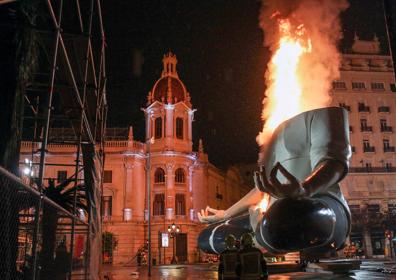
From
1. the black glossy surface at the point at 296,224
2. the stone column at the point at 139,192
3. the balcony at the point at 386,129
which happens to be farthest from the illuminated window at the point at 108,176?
the black glossy surface at the point at 296,224

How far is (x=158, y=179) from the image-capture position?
4631cm

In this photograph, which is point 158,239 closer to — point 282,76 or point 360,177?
point 360,177

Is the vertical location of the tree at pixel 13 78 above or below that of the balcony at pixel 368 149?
below

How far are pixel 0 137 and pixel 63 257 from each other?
16.8ft

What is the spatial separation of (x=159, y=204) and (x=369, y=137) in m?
26.0

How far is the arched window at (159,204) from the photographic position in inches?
1800

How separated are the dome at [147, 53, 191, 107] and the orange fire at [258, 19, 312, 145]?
1355 inches

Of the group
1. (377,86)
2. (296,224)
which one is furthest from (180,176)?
(296,224)

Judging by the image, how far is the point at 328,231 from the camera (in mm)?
7676

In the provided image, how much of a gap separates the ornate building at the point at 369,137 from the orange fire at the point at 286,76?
35.4 meters

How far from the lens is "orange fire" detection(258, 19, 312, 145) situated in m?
13.2

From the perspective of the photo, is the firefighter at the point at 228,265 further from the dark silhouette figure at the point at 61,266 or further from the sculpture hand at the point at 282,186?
the dark silhouette figure at the point at 61,266

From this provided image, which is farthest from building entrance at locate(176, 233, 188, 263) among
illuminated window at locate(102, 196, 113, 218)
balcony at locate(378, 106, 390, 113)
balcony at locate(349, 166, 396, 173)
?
balcony at locate(378, 106, 390, 113)

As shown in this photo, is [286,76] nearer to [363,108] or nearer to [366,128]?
[366,128]
